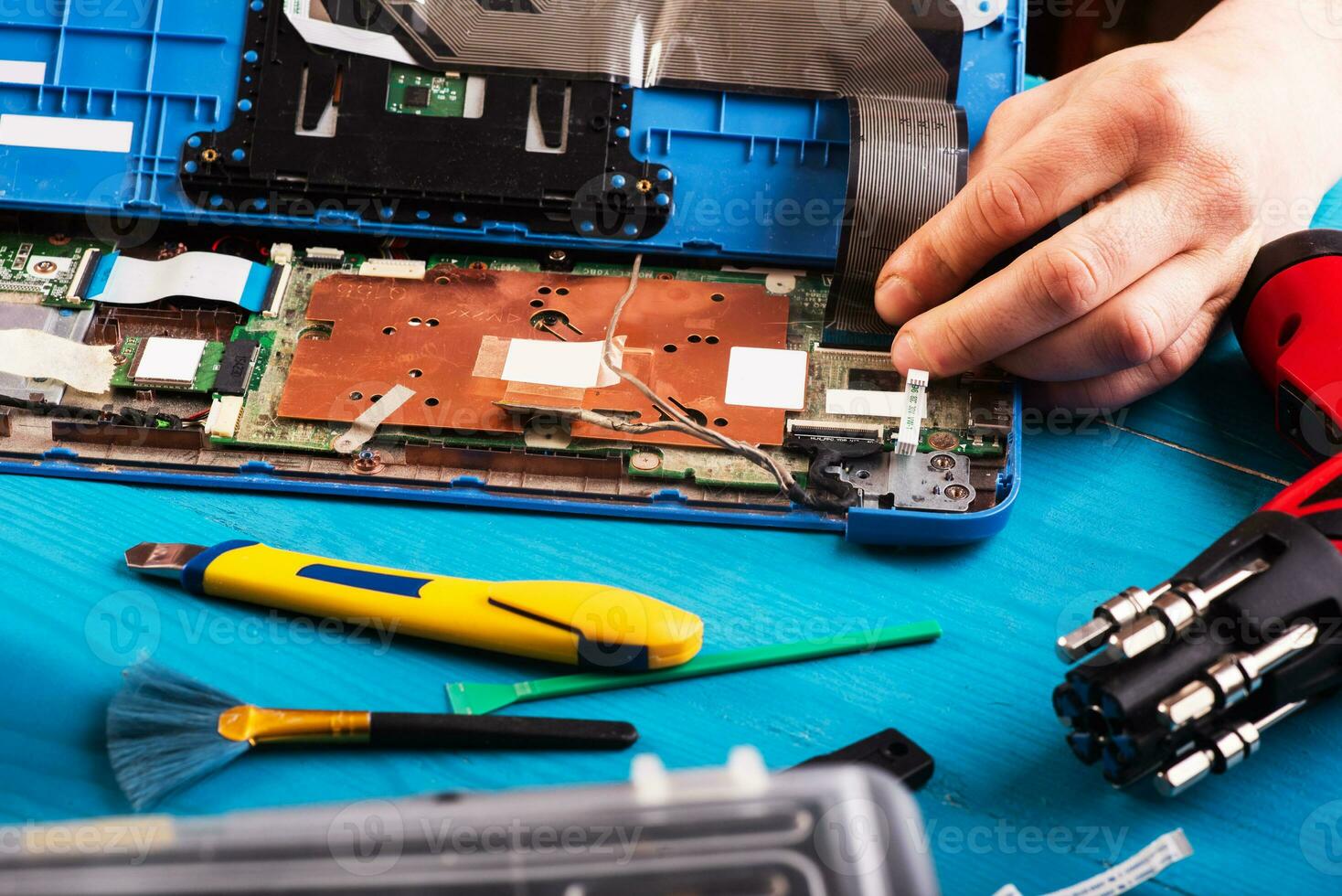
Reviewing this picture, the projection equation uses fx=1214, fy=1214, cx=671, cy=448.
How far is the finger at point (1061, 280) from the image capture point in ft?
5.10

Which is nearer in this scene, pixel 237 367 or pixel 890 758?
pixel 890 758

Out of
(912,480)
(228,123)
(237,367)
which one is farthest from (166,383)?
(912,480)

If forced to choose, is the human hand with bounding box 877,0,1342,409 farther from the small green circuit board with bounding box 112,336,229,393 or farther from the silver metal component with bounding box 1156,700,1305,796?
the small green circuit board with bounding box 112,336,229,393

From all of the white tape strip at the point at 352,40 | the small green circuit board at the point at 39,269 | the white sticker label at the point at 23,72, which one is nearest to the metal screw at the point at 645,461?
the white tape strip at the point at 352,40

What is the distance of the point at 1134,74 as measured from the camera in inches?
64.6

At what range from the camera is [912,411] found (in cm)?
170

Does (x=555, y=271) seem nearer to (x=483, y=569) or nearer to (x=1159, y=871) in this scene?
(x=483, y=569)

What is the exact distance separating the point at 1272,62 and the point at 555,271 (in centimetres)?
113

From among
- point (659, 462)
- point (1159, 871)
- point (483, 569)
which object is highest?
point (659, 462)

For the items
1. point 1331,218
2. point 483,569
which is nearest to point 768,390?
point 483,569

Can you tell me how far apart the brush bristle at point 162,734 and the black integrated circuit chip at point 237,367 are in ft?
1.57

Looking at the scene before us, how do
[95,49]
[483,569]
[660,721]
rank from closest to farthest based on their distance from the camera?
[660,721] < [483,569] < [95,49]

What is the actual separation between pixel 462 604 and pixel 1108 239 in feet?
3.10

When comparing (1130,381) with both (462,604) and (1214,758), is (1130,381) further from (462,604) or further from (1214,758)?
(462,604)
